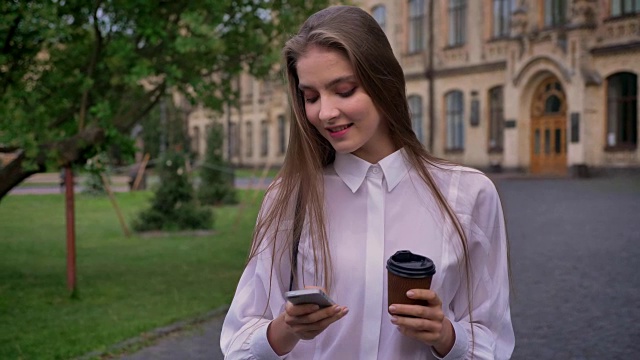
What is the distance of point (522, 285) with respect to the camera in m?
9.42

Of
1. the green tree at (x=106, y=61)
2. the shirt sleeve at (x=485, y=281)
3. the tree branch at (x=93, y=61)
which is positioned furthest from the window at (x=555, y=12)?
the shirt sleeve at (x=485, y=281)

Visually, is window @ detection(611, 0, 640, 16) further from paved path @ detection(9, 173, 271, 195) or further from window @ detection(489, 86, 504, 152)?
paved path @ detection(9, 173, 271, 195)

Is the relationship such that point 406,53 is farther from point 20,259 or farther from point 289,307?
point 289,307

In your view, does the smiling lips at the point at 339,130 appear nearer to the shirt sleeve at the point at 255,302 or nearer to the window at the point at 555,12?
the shirt sleeve at the point at 255,302

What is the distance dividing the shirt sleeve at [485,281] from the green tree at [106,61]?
700 centimetres

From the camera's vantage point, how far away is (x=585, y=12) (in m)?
30.9

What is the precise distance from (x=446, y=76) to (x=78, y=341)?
33058 mm

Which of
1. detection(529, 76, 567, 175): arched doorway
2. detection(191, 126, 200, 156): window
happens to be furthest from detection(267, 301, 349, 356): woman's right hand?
detection(191, 126, 200, 156): window

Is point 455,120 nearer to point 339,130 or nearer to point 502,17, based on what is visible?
point 502,17

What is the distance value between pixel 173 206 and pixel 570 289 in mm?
10362

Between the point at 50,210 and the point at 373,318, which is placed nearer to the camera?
the point at 373,318

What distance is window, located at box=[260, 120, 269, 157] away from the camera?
5416cm

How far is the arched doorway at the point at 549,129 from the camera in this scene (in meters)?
33.5

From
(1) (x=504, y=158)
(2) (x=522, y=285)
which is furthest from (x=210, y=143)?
(2) (x=522, y=285)
